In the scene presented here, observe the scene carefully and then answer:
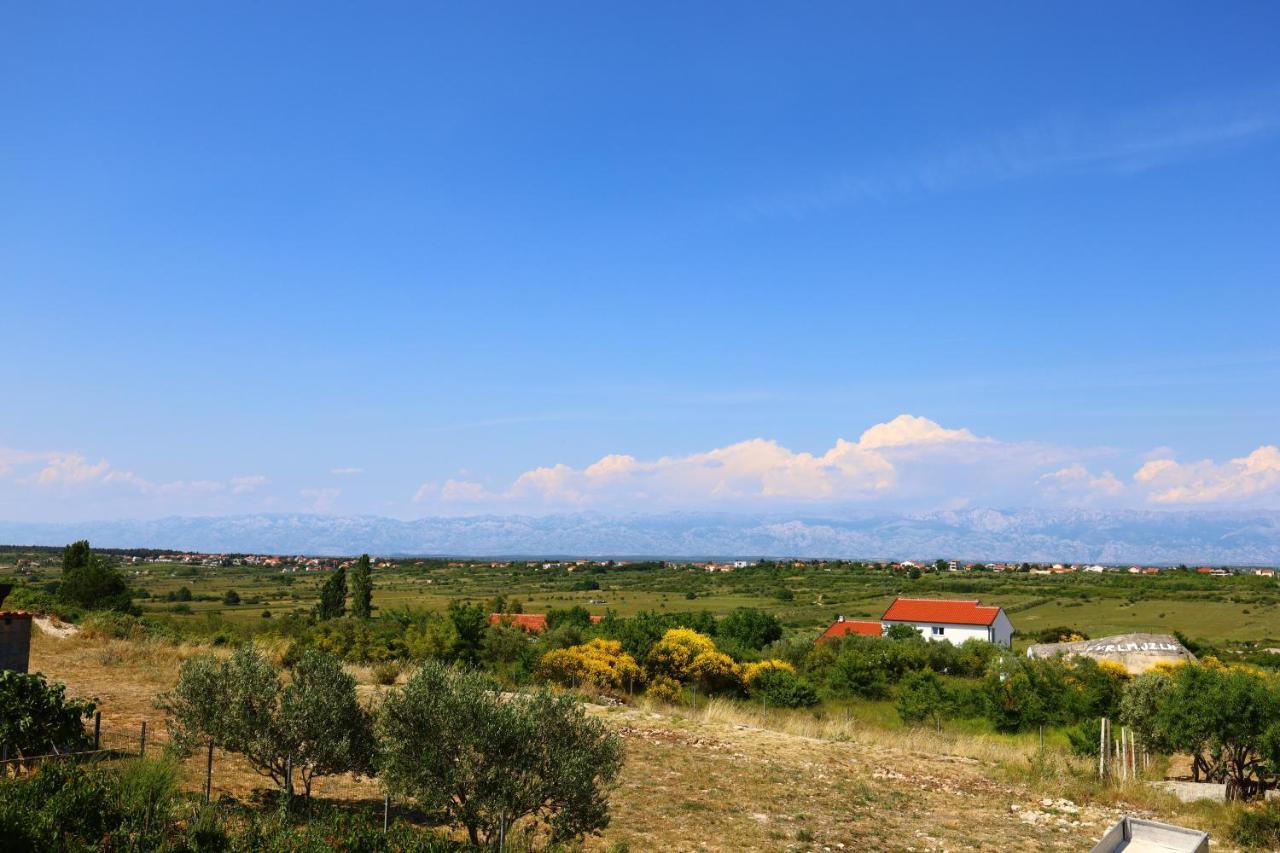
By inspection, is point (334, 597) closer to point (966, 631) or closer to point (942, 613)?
point (942, 613)

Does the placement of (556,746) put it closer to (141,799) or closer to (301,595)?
(141,799)

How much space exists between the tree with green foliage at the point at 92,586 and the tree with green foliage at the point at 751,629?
4074cm

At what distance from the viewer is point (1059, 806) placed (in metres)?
20.2

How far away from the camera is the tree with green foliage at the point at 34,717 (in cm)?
1353

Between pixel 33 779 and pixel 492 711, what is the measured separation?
6.17 metres

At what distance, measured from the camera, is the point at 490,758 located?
11.4 m

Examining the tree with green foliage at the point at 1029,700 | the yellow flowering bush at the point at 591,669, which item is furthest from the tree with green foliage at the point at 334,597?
the tree with green foliage at the point at 1029,700

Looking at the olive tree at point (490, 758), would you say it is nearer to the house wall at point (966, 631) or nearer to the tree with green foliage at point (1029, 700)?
the tree with green foliage at point (1029, 700)

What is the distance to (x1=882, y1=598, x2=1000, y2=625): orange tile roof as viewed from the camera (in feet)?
260

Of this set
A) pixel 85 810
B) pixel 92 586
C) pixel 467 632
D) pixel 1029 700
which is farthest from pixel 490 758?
pixel 92 586

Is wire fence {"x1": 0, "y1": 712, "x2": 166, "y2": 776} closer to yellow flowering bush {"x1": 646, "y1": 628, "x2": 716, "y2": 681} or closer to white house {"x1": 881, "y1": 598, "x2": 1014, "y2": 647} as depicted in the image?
yellow flowering bush {"x1": 646, "y1": 628, "x2": 716, "y2": 681}

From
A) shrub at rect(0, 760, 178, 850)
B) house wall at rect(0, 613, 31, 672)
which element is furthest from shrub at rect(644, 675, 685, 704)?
shrub at rect(0, 760, 178, 850)

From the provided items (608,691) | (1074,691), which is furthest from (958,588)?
(608,691)

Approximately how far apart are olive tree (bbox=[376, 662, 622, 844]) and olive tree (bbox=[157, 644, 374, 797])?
159 centimetres
